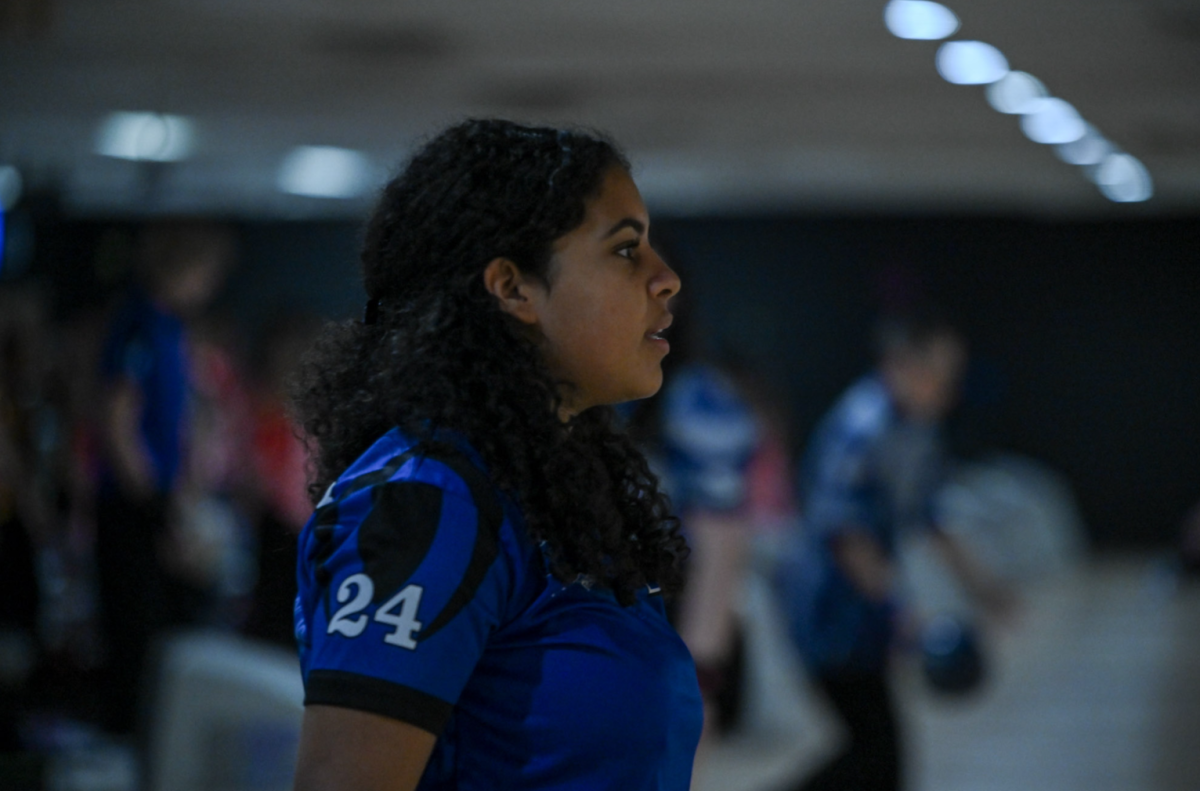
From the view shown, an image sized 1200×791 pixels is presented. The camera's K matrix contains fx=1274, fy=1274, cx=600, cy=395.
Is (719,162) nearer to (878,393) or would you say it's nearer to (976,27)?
(976,27)

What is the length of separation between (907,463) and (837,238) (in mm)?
9122

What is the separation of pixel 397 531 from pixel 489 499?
9 cm

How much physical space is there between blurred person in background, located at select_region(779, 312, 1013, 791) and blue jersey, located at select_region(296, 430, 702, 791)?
222cm

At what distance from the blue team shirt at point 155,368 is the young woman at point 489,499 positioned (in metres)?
3.43

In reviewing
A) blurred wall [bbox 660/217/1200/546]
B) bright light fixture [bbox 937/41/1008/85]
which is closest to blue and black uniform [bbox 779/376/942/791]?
bright light fixture [bbox 937/41/1008/85]

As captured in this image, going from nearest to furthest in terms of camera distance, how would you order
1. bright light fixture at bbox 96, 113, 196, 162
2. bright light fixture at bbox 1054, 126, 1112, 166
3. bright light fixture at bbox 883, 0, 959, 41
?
bright light fixture at bbox 883, 0, 959, 41 → bright light fixture at bbox 96, 113, 196, 162 → bright light fixture at bbox 1054, 126, 1112, 166

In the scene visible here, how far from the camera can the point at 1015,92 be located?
6539 millimetres

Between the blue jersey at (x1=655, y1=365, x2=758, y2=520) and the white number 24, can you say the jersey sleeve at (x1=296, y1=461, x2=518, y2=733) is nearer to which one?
the white number 24

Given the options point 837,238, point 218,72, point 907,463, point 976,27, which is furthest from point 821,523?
point 837,238

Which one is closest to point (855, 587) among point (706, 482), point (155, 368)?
point (706, 482)

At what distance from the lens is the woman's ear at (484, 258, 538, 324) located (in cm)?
113

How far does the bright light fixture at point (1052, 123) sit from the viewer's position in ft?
22.5

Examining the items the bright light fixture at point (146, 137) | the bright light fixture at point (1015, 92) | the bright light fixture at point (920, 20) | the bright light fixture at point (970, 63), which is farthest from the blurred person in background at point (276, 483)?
the bright light fixture at point (1015, 92)

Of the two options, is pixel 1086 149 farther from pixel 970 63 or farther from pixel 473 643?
pixel 473 643
